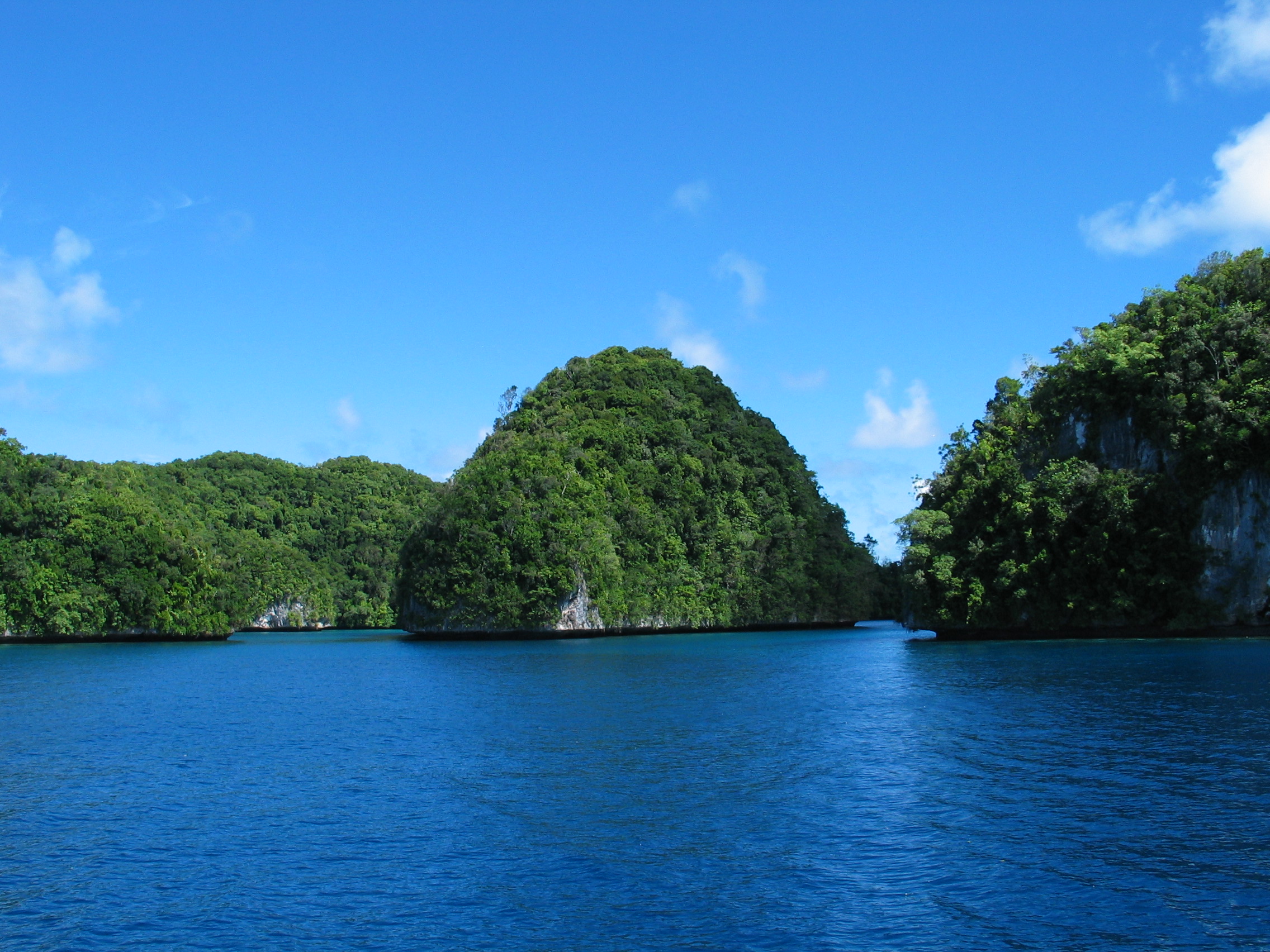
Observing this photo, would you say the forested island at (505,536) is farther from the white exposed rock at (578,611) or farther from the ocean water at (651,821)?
the ocean water at (651,821)

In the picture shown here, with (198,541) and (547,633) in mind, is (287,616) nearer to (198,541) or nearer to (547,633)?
(198,541)

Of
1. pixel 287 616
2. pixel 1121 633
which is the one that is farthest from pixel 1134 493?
pixel 287 616

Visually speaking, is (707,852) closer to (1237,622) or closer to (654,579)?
(1237,622)

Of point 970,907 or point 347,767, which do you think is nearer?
point 970,907

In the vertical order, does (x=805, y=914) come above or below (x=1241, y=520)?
below

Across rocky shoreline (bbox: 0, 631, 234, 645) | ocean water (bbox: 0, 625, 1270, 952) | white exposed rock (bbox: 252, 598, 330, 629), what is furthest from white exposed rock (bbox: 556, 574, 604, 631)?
white exposed rock (bbox: 252, 598, 330, 629)

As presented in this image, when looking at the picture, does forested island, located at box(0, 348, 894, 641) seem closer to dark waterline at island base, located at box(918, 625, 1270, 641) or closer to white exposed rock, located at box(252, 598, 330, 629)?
white exposed rock, located at box(252, 598, 330, 629)

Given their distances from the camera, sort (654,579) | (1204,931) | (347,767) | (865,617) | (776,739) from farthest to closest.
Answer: (865,617), (654,579), (776,739), (347,767), (1204,931)

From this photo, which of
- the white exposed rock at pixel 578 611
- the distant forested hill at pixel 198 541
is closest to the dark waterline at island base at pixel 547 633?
the white exposed rock at pixel 578 611

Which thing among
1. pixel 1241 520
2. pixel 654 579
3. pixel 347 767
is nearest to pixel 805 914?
pixel 347 767

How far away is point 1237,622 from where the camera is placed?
58625 mm

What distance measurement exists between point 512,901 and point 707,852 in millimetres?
3425

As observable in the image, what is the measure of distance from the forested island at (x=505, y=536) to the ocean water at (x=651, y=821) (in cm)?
5016

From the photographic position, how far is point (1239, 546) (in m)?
57.9
